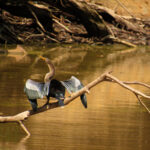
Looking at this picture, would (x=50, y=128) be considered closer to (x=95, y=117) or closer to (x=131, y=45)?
(x=95, y=117)

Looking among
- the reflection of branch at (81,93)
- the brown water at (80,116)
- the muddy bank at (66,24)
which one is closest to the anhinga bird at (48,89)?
the reflection of branch at (81,93)

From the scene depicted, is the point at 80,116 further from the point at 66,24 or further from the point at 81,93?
the point at 66,24

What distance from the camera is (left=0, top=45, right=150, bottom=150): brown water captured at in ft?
16.1

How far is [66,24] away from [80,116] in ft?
36.7

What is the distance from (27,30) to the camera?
16.5 metres

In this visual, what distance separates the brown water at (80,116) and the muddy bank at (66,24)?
4.30 m

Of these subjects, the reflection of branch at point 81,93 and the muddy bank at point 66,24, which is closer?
the reflection of branch at point 81,93

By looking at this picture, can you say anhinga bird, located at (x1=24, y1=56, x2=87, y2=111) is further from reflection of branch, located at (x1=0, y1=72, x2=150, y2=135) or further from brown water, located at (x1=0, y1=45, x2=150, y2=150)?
brown water, located at (x1=0, y1=45, x2=150, y2=150)

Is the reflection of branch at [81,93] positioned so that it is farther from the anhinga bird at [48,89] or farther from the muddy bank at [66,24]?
the muddy bank at [66,24]

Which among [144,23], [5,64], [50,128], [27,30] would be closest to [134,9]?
[144,23]

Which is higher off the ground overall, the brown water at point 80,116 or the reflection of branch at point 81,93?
the reflection of branch at point 81,93

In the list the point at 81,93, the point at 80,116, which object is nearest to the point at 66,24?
the point at 80,116

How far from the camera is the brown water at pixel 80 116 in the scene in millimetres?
4910

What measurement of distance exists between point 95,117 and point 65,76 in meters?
3.37
